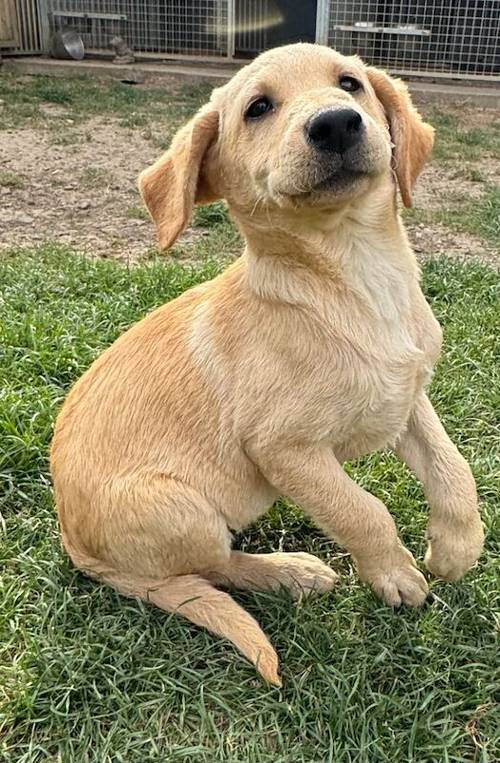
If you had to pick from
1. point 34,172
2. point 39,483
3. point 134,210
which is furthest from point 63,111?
point 39,483

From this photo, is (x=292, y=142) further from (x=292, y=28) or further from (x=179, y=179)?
(x=292, y=28)

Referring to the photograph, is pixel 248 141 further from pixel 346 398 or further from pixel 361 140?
pixel 346 398

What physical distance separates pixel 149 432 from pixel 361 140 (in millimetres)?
1177

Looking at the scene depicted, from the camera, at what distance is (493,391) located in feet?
12.5

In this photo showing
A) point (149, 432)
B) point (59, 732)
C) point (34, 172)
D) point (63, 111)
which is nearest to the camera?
point (59, 732)

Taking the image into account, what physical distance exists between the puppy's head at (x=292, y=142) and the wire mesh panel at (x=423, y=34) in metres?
10.7

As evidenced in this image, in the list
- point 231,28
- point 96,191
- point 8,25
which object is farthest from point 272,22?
point 96,191

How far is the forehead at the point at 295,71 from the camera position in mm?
2369

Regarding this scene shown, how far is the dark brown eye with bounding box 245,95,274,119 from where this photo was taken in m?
2.42

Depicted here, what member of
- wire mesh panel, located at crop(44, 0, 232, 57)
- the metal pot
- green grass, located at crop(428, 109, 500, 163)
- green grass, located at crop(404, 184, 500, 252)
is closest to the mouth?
green grass, located at crop(404, 184, 500, 252)

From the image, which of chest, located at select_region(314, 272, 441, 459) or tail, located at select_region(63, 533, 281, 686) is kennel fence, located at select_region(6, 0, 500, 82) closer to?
Answer: chest, located at select_region(314, 272, 441, 459)

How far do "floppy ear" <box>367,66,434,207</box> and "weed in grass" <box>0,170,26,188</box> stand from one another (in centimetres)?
524

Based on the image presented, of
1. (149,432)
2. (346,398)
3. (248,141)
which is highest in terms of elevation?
(248,141)

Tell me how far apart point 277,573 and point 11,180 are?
18.3 feet
